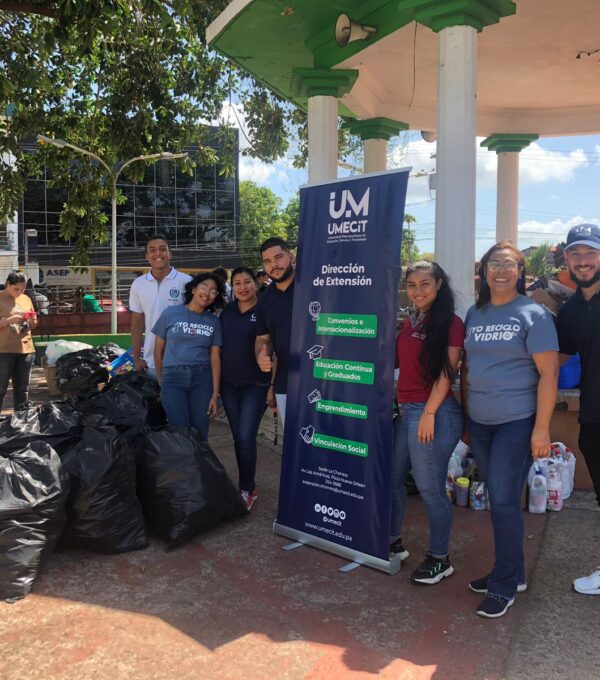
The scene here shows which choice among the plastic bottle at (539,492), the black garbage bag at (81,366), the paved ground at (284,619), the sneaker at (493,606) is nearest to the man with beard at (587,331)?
the sneaker at (493,606)

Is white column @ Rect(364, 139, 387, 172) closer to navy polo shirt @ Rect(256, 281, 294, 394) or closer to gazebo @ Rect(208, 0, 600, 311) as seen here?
gazebo @ Rect(208, 0, 600, 311)

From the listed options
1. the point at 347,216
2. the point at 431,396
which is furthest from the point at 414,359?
the point at 347,216

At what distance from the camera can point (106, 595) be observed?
3.24 metres

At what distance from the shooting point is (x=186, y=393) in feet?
14.7

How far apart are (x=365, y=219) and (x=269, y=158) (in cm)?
858

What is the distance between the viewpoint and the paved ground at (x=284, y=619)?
2.63m

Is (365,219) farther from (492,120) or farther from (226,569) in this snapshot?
(492,120)

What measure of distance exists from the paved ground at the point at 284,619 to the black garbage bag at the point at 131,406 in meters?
0.90

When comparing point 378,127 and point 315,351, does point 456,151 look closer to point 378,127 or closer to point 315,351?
point 315,351

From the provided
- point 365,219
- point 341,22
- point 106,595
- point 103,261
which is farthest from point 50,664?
point 103,261

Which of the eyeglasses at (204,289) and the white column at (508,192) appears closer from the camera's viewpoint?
the eyeglasses at (204,289)

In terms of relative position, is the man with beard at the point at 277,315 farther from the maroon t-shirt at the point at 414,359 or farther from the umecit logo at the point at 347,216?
the maroon t-shirt at the point at 414,359

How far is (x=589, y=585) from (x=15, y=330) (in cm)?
601

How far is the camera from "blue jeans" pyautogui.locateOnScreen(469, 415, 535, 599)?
9.78 ft
